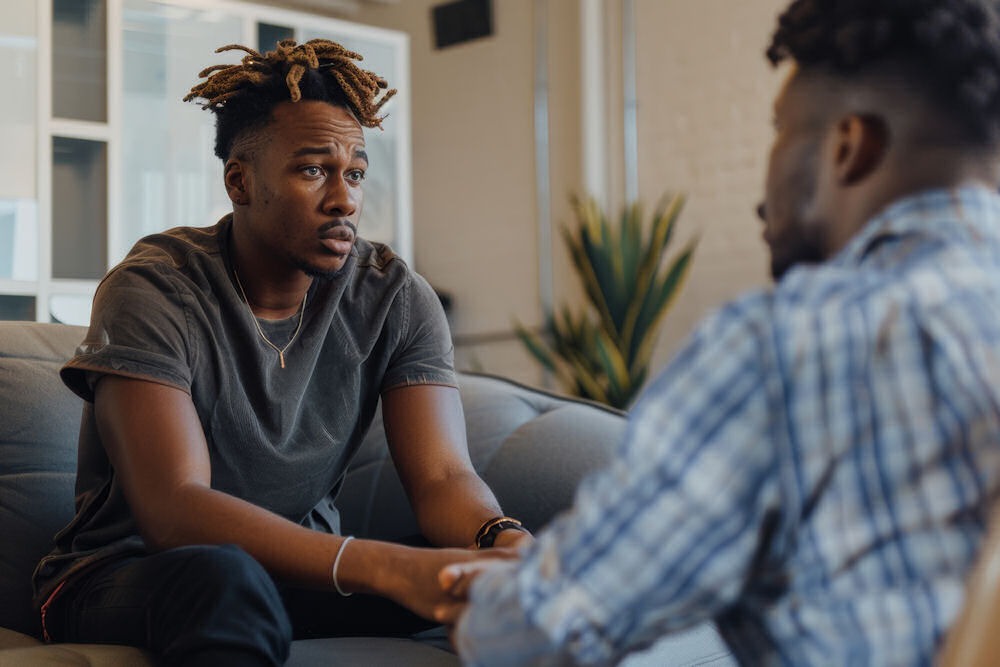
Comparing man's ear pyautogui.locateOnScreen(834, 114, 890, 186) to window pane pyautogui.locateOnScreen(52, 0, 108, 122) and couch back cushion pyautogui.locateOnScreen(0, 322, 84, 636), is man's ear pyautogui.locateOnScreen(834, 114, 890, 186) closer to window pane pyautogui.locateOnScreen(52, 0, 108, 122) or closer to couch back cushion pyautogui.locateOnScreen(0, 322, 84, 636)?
couch back cushion pyautogui.locateOnScreen(0, 322, 84, 636)

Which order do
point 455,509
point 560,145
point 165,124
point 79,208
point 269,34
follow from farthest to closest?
point 560,145 → point 269,34 → point 165,124 → point 79,208 → point 455,509

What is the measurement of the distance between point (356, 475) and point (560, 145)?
348cm

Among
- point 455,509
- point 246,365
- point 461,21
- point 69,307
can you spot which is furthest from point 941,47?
point 461,21

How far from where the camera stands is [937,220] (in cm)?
78

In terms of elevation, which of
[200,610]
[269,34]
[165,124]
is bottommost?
[200,610]

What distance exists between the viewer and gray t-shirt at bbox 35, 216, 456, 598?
63.6 inches

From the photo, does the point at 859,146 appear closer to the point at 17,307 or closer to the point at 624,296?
the point at 624,296

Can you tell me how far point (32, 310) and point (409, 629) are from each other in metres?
2.86

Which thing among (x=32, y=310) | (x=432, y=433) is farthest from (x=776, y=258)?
(x=32, y=310)

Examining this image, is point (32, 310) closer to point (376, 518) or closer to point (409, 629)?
point (376, 518)

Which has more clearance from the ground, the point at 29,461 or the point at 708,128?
the point at 708,128

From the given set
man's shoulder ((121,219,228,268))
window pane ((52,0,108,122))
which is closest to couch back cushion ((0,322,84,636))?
man's shoulder ((121,219,228,268))

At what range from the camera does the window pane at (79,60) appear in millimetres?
4246

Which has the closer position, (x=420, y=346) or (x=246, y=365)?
(x=246, y=365)
